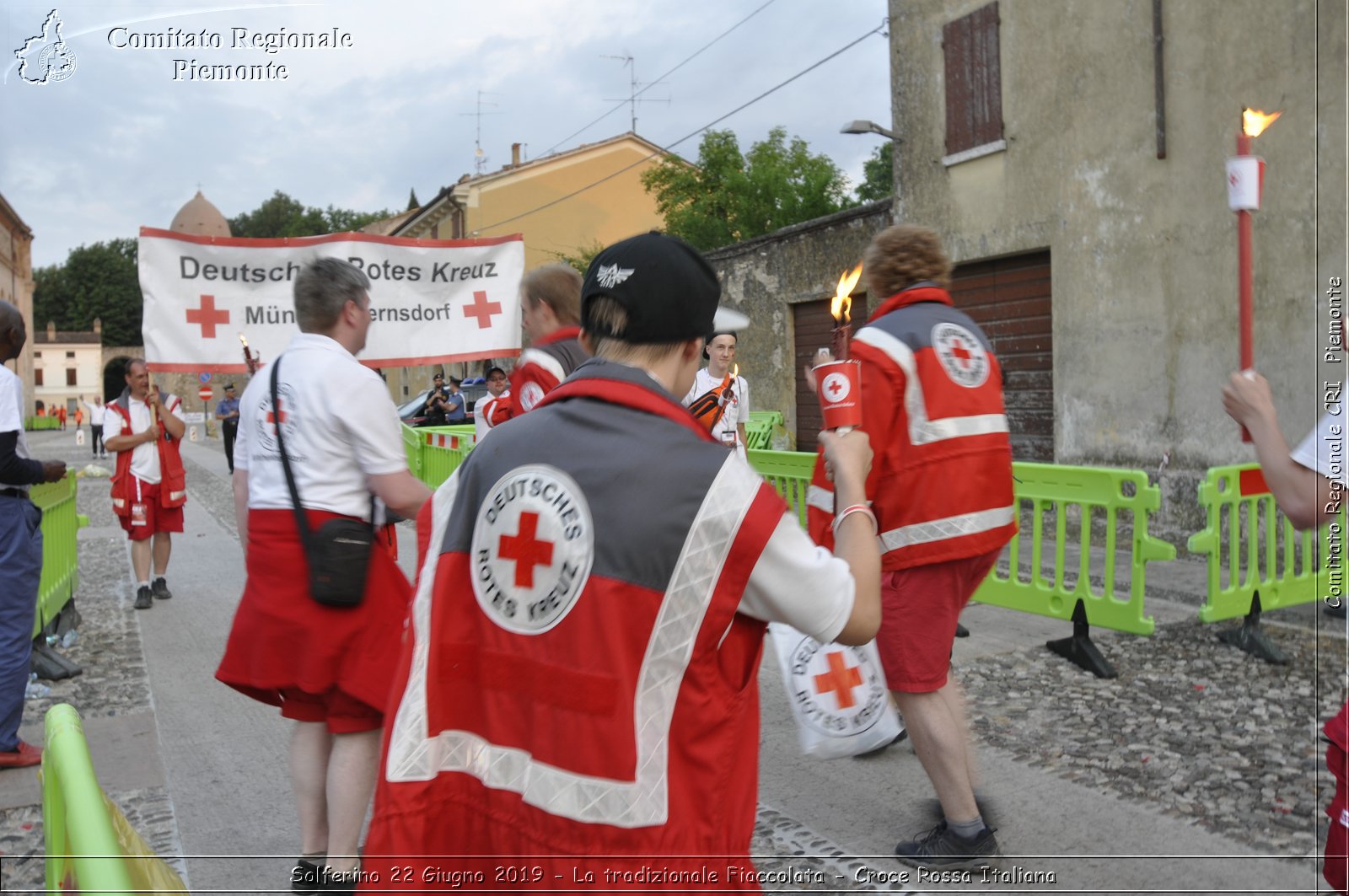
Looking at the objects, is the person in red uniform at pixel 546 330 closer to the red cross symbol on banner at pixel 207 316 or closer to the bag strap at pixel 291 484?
the bag strap at pixel 291 484

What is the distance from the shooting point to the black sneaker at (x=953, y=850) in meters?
Answer: 3.29

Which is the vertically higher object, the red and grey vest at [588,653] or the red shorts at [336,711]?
the red and grey vest at [588,653]

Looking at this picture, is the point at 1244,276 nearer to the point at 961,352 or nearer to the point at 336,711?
the point at 961,352

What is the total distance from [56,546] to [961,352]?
19.2ft

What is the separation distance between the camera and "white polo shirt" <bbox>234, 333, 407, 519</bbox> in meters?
2.98

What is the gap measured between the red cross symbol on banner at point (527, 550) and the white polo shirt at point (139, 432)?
7.36 m

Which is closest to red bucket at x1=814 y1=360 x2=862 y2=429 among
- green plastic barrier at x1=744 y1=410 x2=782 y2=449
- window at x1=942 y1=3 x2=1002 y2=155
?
window at x1=942 y1=3 x2=1002 y2=155

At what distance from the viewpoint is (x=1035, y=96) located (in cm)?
1114

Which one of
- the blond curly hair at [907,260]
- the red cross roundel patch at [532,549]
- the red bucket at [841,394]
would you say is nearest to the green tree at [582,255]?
the blond curly hair at [907,260]

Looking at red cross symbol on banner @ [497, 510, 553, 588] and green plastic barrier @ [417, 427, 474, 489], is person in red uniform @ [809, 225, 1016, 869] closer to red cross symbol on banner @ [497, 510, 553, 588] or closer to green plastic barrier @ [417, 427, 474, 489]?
red cross symbol on banner @ [497, 510, 553, 588]

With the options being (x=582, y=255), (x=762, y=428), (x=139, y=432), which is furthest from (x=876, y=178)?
(x=139, y=432)

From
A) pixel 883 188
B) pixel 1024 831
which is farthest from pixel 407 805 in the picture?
pixel 883 188

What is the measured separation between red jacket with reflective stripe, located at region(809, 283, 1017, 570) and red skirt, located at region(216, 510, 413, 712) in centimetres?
134

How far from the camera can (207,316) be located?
5.78 meters
